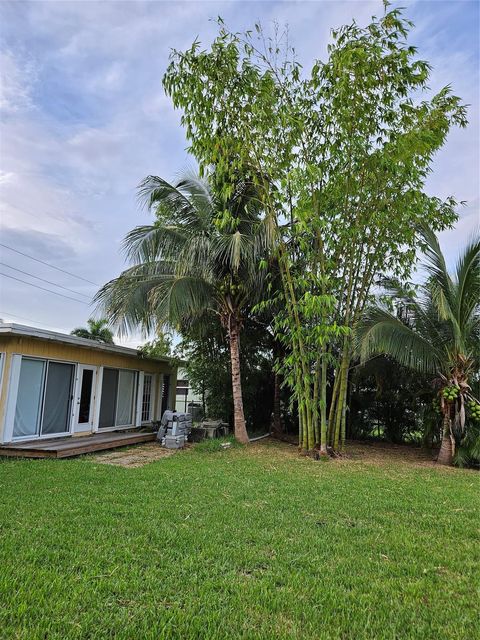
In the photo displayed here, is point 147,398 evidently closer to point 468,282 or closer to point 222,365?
point 222,365

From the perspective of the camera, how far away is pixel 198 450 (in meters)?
8.98

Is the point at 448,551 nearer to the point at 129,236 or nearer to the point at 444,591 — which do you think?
the point at 444,591

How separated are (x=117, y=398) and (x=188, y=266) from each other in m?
4.46

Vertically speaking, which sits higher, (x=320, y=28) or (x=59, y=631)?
(x=320, y=28)

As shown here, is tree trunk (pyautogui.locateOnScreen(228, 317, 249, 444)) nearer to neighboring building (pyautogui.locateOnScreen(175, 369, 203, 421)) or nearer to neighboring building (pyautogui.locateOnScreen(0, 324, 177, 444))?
neighboring building (pyautogui.locateOnScreen(0, 324, 177, 444))

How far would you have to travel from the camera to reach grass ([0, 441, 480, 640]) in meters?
2.19

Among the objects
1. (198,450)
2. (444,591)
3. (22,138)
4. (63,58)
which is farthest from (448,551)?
(22,138)

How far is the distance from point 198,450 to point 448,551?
6297mm

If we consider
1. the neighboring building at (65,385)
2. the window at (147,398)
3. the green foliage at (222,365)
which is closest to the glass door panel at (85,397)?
the neighboring building at (65,385)

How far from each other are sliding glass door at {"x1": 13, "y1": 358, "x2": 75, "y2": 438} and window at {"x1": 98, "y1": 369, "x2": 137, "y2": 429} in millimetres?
1341

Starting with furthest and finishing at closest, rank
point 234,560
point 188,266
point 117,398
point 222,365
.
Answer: point 222,365, point 117,398, point 188,266, point 234,560

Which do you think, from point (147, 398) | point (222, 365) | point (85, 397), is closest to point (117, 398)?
point (85, 397)

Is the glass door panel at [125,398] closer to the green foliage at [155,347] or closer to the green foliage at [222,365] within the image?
the green foliage at [155,347]

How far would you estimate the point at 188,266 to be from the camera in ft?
28.9
